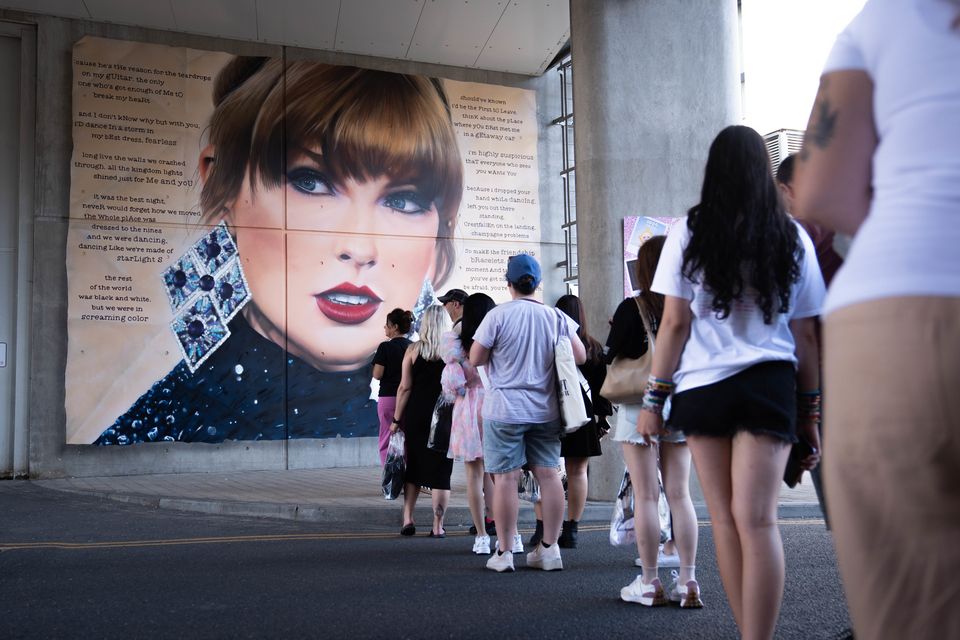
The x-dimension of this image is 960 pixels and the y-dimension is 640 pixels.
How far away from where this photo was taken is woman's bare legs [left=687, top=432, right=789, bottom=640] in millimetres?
3234

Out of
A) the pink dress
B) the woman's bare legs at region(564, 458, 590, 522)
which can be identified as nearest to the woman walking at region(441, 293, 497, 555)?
the pink dress

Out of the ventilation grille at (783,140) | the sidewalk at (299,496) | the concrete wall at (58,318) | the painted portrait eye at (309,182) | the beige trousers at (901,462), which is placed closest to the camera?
the beige trousers at (901,462)

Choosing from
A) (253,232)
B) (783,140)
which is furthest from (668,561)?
(253,232)

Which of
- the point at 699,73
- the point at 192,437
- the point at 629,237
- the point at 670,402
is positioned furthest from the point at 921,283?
the point at 192,437

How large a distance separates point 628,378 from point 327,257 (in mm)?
9739

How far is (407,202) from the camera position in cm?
1479

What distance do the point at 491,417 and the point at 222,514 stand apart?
4.45 metres

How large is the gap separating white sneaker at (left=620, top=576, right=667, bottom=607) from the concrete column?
14.7ft

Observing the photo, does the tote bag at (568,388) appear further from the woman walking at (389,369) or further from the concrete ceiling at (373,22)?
the concrete ceiling at (373,22)

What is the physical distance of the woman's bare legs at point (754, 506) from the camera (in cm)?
323

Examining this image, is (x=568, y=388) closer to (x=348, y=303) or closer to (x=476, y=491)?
(x=476, y=491)

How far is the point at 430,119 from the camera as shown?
1512 centimetres

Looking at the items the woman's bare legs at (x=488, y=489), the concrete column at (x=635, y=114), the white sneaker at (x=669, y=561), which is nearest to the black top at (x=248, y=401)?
the concrete column at (x=635, y=114)

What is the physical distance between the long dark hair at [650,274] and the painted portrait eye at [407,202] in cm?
1024
